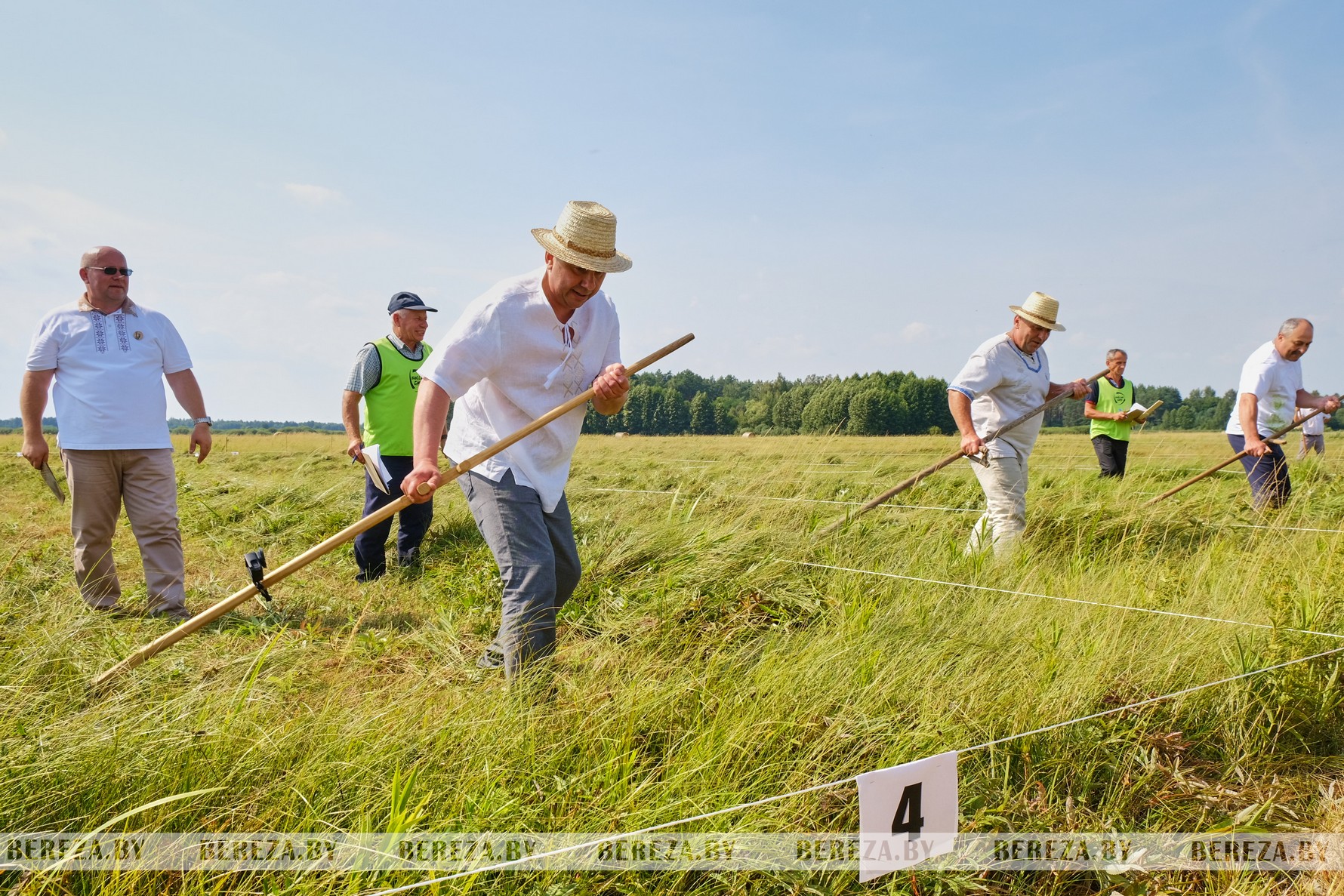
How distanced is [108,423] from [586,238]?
2777 millimetres

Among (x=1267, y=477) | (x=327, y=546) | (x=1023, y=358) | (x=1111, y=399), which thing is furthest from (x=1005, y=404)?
(x=1111, y=399)

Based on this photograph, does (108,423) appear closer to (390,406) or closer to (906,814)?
(390,406)

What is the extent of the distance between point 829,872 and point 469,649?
72.7 inches

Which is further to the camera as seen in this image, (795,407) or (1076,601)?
(795,407)

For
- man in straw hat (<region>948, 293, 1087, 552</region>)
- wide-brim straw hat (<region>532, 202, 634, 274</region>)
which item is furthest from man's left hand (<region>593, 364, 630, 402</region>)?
man in straw hat (<region>948, 293, 1087, 552</region>)

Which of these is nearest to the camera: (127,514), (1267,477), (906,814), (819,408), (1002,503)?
(906,814)

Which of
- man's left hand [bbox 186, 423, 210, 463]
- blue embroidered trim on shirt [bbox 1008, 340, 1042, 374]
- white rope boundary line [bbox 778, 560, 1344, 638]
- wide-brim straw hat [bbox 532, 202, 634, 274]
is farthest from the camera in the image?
blue embroidered trim on shirt [bbox 1008, 340, 1042, 374]

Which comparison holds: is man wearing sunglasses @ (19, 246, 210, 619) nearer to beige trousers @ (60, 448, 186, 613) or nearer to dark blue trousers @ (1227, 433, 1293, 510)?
beige trousers @ (60, 448, 186, 613)

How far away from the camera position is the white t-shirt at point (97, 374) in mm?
3917

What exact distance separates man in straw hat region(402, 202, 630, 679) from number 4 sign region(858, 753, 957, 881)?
1.22m

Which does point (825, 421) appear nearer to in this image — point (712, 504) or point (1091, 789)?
point (712, 504)

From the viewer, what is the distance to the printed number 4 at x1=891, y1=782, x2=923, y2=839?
1911 mm

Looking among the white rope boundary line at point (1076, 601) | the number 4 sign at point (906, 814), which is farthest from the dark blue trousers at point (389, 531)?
the number 4 sign at point (906, 814)

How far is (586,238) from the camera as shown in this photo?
2.71 metres
